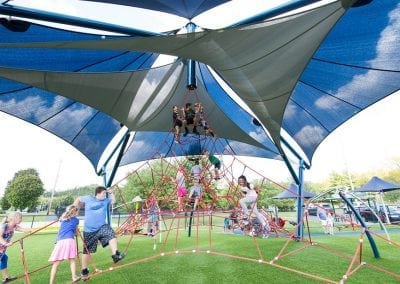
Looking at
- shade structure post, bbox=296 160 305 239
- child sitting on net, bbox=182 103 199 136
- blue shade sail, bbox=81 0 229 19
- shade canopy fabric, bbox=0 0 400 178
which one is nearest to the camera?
shade canopy fabric, bbox=0 0 400 178

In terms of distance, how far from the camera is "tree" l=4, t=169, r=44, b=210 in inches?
1396

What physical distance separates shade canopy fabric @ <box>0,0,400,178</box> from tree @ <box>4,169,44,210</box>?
32.7 m

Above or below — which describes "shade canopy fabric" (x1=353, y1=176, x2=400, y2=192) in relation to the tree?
below

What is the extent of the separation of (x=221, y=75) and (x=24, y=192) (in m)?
39.7

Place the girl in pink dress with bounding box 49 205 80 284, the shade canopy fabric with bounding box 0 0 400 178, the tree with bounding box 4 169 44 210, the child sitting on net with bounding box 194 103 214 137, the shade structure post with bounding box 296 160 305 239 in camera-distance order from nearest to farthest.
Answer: the shade canopy fabric with bounding box 0 0 400 178 → the girl in pink dress with bounding box 49 205 80 284 → the child sitting on net with bounding box 194 103 214 137 → the shade structure post with bounding box 296 160 305 239 → the tree with bounding box 4 169 44 210

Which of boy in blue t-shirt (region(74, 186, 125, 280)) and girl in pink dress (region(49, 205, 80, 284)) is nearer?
girl in pink dress (region(49, 205, 80, 284))

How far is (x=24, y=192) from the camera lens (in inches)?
1427

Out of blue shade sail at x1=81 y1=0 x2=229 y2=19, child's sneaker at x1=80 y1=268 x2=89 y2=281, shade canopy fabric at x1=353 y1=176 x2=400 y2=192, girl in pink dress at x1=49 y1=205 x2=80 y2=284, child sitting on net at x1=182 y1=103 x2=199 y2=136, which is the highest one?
blue shade sail at x1=81 y1=0 x2=229 y2=19

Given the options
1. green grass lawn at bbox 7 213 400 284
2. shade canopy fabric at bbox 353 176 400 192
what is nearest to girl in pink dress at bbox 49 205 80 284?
green grass lawn at bbox 7 213 400 284

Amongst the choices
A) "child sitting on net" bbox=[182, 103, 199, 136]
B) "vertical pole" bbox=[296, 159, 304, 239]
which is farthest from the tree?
"vertical pole" bbox=[296, 159, 304, 239]

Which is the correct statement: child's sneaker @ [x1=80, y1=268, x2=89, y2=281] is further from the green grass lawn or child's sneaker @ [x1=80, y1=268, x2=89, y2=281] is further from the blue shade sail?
the blue shade sail

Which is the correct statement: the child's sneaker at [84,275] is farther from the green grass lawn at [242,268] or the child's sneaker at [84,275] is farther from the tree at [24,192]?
the tree at [24,192]

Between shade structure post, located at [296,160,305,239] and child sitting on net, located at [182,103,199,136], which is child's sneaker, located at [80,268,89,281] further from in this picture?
shade structure post, located at [296,160,305,239]

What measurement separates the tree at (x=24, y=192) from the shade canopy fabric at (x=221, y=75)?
107 feet
